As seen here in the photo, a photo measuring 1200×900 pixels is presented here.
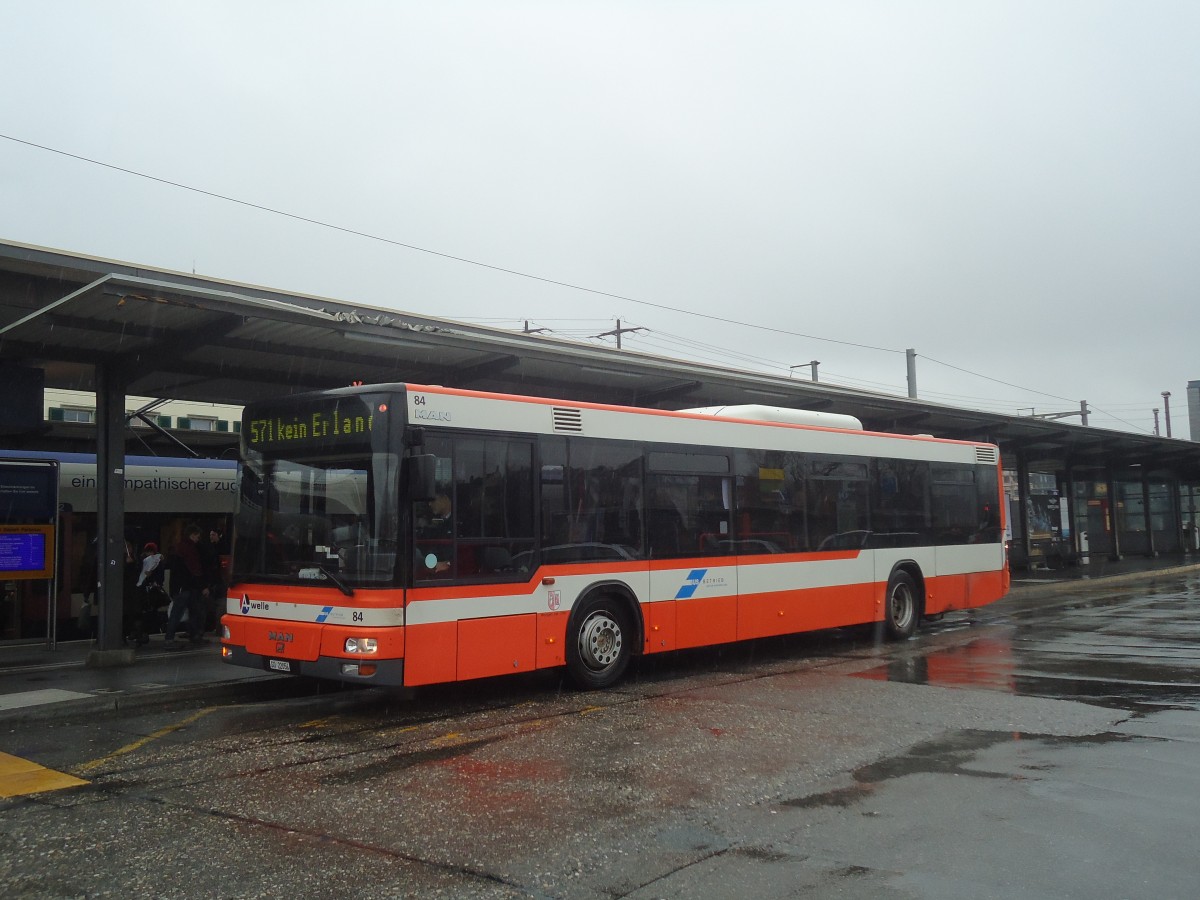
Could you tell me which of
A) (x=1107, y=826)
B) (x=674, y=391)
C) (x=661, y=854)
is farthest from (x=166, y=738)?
(x=674, y=391)

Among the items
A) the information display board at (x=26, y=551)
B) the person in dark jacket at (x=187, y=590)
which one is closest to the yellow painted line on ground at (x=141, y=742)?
the person in dark jacket at (x=187, y=590)

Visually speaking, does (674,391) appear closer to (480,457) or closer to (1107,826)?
(480,457)

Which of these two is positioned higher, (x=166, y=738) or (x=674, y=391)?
(x=674, y=391)

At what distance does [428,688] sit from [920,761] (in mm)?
5798

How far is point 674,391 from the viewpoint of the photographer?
16562 millimetres

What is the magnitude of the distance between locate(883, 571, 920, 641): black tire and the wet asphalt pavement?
3.36m

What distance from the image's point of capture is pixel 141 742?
821 cm

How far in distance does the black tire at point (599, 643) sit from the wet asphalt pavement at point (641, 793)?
23cm

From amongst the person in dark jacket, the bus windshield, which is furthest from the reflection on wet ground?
the person in dark jacket

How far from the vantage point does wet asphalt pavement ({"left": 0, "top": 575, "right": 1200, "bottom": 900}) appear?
4781 millimetres

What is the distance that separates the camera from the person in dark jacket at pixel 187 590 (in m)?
14.7

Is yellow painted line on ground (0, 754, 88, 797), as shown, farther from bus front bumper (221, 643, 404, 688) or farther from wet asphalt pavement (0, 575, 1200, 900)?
bus front bumper (221, 643, 404, 688)

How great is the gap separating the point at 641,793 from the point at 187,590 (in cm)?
1071

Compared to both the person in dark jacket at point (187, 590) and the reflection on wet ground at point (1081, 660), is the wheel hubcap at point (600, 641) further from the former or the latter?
the person in dark jacket at point (187, 590)
